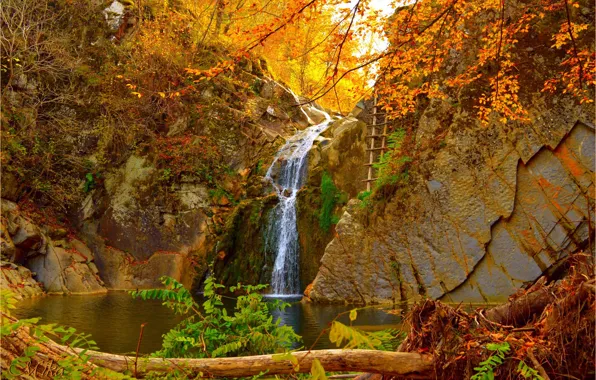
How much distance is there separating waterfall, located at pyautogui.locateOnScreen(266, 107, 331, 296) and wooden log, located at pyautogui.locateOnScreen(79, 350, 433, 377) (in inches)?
438

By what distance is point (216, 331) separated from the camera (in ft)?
11.3

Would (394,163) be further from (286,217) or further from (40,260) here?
(40,260)

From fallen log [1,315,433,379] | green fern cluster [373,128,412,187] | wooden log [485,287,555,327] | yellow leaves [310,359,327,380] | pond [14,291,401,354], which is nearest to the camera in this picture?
yellow leaves [310,359,327,380]

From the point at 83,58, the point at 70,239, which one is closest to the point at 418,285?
the point at 70,239

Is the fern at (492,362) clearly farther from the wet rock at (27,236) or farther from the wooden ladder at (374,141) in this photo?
the wet rock at (27,236)

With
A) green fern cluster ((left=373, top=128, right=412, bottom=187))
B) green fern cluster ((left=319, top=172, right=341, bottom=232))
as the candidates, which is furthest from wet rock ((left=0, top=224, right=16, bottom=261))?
green fern cluster ((left=373, top=128, right=412, bottom=187))

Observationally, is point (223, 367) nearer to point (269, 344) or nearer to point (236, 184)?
point (269, 344)

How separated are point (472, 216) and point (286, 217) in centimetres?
580

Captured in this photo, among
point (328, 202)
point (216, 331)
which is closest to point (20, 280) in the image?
point (328, 202)

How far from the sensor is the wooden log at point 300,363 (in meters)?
2.36

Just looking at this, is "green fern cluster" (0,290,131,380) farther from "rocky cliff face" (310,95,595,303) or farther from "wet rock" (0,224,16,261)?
"wet rock" (0,224,16,261)

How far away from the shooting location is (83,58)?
1794 centimetres

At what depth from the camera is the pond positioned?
7301 millimetres

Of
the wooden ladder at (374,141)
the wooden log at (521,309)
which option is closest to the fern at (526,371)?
the wooden log at (521,309)
